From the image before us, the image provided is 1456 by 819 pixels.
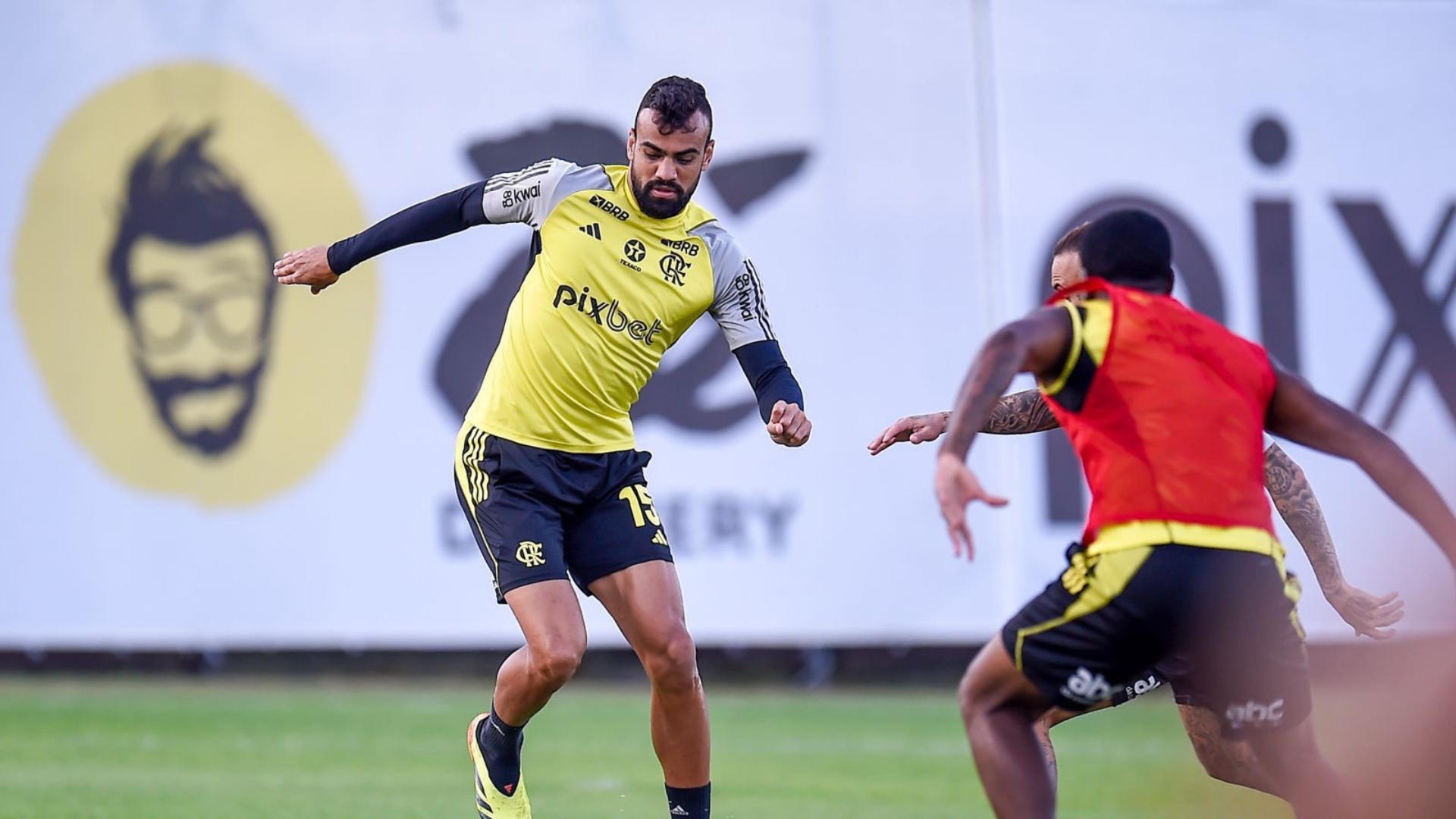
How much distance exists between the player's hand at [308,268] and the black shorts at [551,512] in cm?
76

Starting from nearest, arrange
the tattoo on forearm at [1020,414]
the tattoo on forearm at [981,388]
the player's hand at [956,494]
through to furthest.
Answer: the player's hand at [956,494] → the tattoo on forearm at [981,388] → the tattoo on forearm at [1020,414]

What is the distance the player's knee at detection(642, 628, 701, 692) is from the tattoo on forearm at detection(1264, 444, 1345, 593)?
2.10m

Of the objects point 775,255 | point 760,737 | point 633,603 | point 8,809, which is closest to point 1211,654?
point 633,603

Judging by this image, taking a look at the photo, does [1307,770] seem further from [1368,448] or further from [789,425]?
[789,425]

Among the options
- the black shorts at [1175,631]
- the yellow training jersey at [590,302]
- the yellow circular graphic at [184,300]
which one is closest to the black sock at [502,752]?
the yellow training jersey at [590,302]

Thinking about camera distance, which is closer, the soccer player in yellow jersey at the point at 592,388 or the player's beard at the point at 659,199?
the soccer player in yellow jersey at the point at 592,388

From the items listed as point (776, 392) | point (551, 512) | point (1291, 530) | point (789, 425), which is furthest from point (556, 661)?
point (1291, 530)

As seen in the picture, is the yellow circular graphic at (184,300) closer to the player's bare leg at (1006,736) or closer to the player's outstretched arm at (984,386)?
the player's bare leg at (1006,736)

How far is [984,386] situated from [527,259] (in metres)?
8.91

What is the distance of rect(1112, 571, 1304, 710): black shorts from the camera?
15.5 ft

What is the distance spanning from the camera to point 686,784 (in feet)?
20.8

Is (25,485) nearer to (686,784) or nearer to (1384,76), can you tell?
(686,784)

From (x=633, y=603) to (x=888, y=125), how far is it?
8.33m

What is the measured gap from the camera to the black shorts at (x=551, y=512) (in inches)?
240
